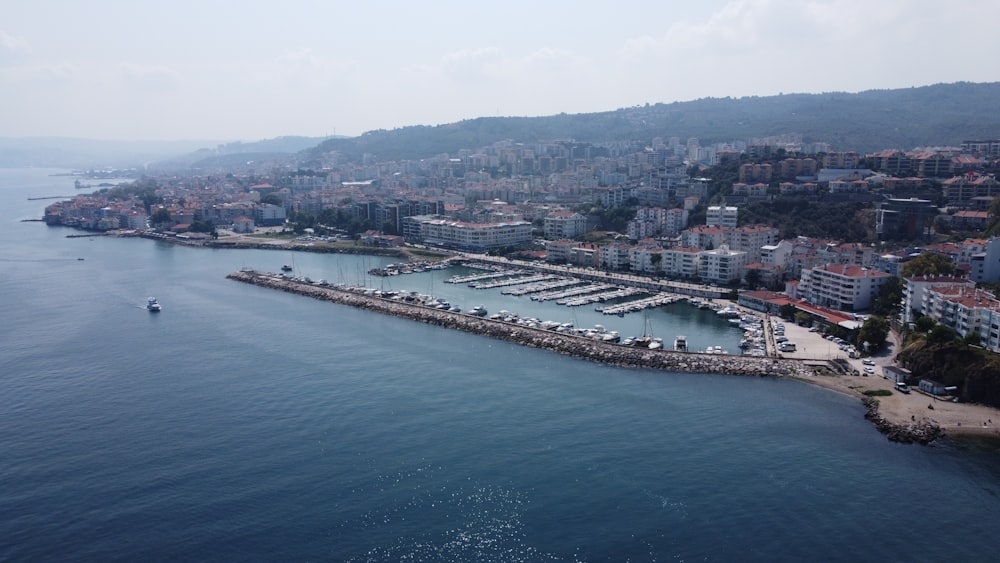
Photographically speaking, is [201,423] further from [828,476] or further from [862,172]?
[862,172]

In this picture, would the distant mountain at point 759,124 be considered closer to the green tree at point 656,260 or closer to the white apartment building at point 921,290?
the green tree at point 656,260

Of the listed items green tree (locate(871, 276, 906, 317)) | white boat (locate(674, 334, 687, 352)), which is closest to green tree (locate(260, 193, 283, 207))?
white boat (locate(674, 334, 687, 352))

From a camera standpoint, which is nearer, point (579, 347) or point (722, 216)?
point (579, 347)

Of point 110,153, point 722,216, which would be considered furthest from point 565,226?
point 110,153

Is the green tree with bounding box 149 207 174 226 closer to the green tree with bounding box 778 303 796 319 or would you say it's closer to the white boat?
the white boat

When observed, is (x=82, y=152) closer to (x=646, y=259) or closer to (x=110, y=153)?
(x=110, y=153)

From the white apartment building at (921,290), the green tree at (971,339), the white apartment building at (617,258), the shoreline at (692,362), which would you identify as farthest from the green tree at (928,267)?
the white apartment building at (617,258)
